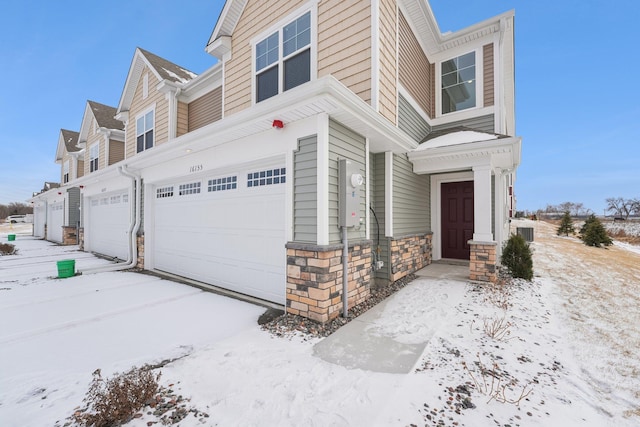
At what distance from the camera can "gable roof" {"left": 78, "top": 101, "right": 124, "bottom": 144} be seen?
43.9ft

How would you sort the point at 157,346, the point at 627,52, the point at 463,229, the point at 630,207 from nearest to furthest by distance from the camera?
the point at 157,346 < the point at 463,229 < the point at 630,207 < the point at 627,52

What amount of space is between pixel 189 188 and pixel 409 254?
18.7ft

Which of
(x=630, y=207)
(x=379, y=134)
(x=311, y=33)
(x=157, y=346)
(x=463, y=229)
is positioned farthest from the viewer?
(x=630, y=207)

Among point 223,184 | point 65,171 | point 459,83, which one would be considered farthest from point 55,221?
point 459,83

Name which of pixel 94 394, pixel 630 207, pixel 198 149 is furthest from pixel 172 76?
pixel 630 207

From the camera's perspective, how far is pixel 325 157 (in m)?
3.89

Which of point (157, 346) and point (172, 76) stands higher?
point (172, 76)

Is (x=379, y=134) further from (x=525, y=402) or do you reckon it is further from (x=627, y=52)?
(x=627, y=52)

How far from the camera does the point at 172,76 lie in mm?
9875

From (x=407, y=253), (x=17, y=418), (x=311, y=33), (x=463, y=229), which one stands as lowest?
(x=17, y=418)

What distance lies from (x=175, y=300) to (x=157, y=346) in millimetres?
1886

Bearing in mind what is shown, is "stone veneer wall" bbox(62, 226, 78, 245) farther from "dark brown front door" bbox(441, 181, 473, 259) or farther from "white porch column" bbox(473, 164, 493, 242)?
"white porch column" bbox(473, 164, 493, 242)

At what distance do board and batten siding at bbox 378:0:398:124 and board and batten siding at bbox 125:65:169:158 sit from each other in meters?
7.94

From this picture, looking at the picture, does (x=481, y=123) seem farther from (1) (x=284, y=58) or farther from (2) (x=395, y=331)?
(2) (x=395, y=331)
